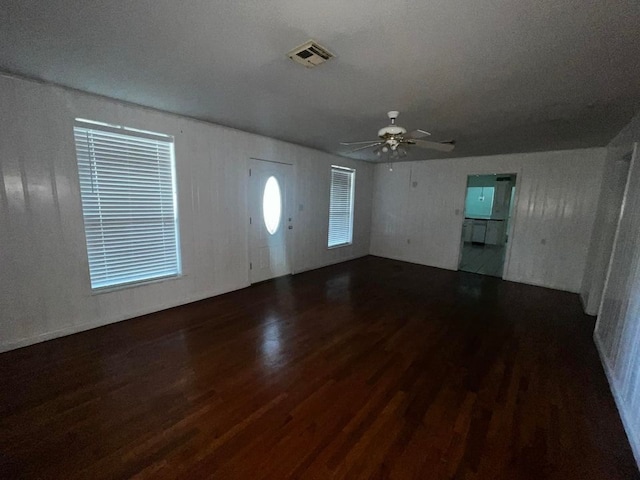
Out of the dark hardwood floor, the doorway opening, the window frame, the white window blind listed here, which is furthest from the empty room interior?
the doorway opening

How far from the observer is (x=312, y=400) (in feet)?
6.40

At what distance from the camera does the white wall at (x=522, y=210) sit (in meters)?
4.50

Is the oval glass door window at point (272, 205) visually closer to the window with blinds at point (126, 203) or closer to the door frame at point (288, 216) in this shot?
the door frame at point (288, 216)

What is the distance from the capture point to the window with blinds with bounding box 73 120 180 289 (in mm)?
2801

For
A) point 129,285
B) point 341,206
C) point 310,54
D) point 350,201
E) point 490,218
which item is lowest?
point 129,285

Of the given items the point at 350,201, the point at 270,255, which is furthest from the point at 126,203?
the point at 350,201

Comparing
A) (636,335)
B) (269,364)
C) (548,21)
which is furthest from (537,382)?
(548,21)

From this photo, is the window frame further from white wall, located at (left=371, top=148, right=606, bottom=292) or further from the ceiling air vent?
the ceiling air vent

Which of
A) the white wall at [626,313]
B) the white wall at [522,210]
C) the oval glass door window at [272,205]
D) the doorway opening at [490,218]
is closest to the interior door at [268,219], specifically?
the oval glass door window at [272,205]

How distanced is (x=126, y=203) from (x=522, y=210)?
640 centimetres

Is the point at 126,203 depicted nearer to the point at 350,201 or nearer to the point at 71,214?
the point at 71,214

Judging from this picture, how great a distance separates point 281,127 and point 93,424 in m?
3.61

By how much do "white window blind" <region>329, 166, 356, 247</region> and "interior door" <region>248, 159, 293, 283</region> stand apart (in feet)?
4.41

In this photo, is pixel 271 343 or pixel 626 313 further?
pixel 271 343
